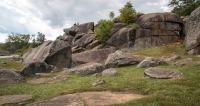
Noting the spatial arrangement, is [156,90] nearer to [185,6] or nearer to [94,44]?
[94,44]

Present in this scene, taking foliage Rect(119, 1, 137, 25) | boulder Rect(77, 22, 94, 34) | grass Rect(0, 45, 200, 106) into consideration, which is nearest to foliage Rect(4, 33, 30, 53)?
boulder Rect(77, 22, 94, 34)

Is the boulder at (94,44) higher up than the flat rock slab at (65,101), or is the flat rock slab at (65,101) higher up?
the boulder at (94,44)

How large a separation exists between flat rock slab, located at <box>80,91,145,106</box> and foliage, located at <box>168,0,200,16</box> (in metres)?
41.0

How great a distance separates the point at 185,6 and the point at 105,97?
44.3 meters

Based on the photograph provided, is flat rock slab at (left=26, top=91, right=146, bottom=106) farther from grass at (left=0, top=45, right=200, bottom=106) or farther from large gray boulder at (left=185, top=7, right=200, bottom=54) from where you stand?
large gray boulder at (left=185, top=7, right=200, bottom=54)

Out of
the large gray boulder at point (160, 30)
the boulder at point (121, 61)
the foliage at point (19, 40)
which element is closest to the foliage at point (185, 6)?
the large gray boulder at point (160, 30)

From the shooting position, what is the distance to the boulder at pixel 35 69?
15.4m

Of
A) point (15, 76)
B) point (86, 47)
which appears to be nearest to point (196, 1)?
point (86, 47)

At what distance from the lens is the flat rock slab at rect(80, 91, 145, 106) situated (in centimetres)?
698

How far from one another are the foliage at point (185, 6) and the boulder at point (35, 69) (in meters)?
37.6

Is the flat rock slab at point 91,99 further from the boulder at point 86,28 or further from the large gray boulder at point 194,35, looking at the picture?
the boulder at point 86,28

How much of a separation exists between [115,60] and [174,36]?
48.3ft

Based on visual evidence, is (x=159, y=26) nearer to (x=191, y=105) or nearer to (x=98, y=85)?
(x=98, y=85)

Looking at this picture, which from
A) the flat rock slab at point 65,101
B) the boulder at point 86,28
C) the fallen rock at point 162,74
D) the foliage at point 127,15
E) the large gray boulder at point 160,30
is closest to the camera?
the flat rock slab at point 65,101
